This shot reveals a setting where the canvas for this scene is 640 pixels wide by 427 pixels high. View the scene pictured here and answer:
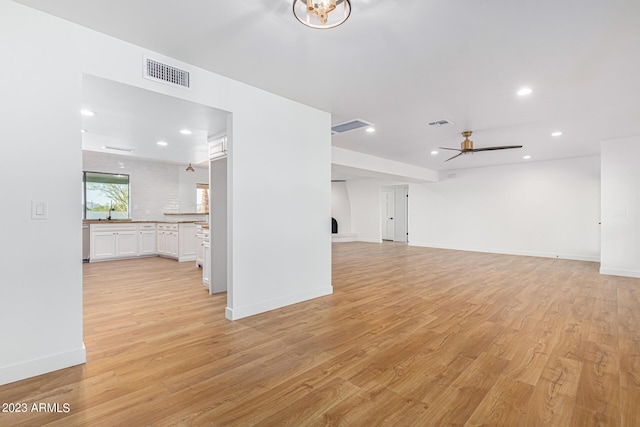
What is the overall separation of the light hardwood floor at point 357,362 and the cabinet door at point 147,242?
11.0 ft

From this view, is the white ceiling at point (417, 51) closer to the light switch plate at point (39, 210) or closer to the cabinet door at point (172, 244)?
the light switch plate at point (39, 210)

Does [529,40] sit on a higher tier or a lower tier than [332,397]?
higher

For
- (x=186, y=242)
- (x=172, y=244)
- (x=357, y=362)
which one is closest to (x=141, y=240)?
(x=172, y=244)

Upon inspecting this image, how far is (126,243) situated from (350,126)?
615cm

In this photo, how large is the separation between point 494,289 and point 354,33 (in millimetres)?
4173

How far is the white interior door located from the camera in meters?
12.1

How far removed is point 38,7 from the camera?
204 centimetres

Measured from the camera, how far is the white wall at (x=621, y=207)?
5371 millimetres

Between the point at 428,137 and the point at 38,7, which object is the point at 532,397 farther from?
the point at 428,137

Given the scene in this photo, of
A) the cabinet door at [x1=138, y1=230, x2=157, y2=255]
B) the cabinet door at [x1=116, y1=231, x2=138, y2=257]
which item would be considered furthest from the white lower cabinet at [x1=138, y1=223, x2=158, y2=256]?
the cabinet door at [x1=116, y1=231, x2=138, y2=257]

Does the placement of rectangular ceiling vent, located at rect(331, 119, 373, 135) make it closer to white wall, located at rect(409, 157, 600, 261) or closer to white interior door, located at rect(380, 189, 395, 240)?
white wall, located at rect(409, 157, 600, 261)

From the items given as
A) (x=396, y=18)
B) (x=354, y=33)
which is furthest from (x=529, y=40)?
(x=354, y=33)

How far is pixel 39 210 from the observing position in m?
2.08

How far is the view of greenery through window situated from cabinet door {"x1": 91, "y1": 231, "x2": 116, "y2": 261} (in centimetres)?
97
